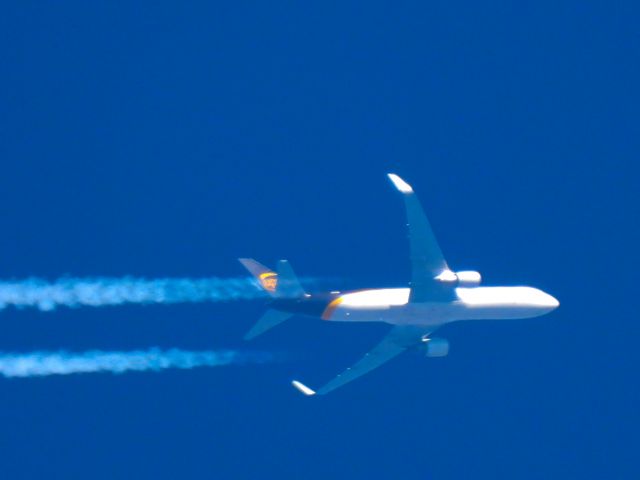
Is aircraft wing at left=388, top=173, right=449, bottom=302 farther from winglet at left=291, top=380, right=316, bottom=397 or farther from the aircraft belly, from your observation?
winglet at left=291, top=380, right=316, bottom=397

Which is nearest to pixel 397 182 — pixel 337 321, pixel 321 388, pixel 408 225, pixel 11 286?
pixel 408 225

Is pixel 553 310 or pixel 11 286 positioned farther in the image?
pixel 553 310

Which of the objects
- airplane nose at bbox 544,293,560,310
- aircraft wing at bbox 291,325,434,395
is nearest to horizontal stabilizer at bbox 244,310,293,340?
aircraft wing at bbox 291,325,434,395

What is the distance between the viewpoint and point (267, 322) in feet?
248

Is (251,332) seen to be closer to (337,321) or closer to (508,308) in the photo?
(337,321)

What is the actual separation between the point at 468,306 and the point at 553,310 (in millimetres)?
4858

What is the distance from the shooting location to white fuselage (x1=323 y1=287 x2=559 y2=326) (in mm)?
75000

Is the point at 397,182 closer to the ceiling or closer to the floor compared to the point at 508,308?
closer to the ceiling

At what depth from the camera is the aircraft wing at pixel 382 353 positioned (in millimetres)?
78438

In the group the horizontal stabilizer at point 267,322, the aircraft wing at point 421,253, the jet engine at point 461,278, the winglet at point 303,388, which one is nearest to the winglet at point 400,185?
the aircraft wing at point 421,253

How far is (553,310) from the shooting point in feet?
255

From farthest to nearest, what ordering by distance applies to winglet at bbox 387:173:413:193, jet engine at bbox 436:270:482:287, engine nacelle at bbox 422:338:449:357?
engine nacelle at bbox 422:338:449:357
jet engine at bbox 436:270:482:287
winglet at bbox 387:173:413:193

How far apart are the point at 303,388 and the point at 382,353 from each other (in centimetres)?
456

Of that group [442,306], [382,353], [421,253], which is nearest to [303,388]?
[382,353]
